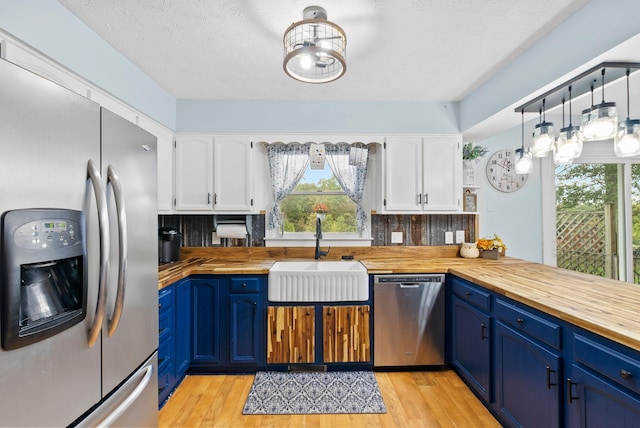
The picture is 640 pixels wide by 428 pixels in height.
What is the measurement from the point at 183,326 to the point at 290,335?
825mm

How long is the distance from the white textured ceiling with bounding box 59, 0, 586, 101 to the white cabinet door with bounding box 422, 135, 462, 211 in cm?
54

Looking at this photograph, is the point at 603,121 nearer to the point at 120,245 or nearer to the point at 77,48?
the point at 120,245

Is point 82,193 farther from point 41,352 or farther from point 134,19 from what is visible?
point 134,19

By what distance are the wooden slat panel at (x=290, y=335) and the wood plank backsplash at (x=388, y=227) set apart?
0.87 m

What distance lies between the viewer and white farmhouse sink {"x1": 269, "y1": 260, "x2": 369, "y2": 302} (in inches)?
89.3

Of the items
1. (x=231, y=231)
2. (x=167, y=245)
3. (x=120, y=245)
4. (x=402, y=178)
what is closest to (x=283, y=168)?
(x=231, y=231)

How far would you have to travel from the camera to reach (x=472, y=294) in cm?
199

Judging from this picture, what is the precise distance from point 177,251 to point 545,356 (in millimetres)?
2746

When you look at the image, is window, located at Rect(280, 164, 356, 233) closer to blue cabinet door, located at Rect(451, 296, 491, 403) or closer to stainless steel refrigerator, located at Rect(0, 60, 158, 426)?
blue cabinet door, located at Rect(451, 296, 491, 403)

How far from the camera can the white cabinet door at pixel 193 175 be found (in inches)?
104

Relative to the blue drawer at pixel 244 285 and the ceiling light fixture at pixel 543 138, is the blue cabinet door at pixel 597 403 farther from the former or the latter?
the blue drawer at pixel 244 285

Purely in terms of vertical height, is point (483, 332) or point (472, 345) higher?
point (483, 332)

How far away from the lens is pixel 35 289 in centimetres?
76

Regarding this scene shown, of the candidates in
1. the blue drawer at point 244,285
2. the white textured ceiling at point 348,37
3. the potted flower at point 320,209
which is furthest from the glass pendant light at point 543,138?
the blue drawer at point 244,285
